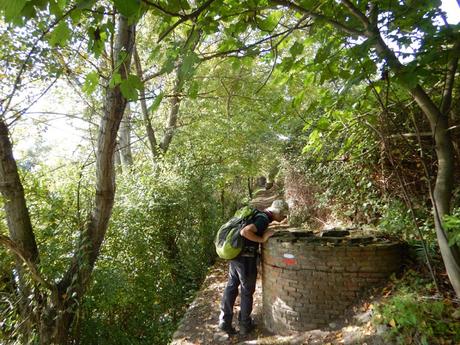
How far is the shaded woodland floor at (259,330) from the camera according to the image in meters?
3.64

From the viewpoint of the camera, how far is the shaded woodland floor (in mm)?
3635

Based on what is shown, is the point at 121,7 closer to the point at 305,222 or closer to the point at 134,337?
the point at 134,337

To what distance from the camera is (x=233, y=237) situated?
4.51 metres

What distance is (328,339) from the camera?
153 inches

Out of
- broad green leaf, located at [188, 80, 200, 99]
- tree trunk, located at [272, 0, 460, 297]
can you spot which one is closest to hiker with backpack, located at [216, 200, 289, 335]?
tree trunk, located at [272, 0, 460, 297]

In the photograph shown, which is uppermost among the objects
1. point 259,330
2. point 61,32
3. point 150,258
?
point 61,32

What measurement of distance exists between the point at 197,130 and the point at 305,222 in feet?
15.7

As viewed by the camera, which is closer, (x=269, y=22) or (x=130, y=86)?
(x=130, y=86)

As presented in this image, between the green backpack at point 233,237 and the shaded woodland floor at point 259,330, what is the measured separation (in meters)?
1.31

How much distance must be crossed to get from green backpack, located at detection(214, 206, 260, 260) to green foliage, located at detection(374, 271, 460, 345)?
75.7 inches

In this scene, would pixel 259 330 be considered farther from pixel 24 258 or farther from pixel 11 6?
pixel 11 6

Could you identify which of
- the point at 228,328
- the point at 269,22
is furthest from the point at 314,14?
the point at 228,328

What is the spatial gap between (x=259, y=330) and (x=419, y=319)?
252 cm

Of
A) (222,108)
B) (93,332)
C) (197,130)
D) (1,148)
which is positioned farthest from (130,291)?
(222,108)
